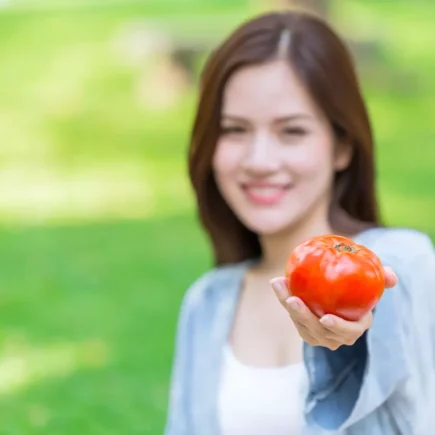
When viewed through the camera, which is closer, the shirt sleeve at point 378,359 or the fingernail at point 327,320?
the fingernail at point 327,320

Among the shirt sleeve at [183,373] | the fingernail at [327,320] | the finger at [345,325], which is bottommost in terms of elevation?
the shirt sleeve at [183,373]

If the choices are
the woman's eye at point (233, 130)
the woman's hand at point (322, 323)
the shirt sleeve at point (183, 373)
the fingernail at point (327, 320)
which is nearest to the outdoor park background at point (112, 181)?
the shirt sleeve at point (183, 373)

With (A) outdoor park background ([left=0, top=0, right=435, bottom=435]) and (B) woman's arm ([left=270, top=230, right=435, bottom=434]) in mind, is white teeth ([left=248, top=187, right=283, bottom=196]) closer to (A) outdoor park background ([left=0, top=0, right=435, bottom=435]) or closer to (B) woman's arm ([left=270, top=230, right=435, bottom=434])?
(B) woman's arm ([left=270, top=230, right=435, bottom=434])

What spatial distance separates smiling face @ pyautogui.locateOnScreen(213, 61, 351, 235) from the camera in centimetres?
281

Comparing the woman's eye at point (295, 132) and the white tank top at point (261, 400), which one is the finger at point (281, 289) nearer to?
the white tank top at point (261, 400)

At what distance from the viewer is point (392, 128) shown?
12.2m

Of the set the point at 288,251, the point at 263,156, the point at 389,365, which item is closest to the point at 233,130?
the point at 263,156

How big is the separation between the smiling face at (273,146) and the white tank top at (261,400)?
38 cm

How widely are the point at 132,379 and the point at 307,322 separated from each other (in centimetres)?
323

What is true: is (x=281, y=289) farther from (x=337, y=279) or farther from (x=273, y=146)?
(x=273, y=146)

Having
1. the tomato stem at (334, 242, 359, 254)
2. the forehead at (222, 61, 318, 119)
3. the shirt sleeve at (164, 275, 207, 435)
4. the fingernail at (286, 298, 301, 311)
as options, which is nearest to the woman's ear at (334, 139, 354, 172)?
the forehead at (222, 61, 318, 119)

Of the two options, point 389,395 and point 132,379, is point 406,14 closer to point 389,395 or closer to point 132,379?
point 132,379

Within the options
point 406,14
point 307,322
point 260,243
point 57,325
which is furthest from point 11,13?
point 307,322

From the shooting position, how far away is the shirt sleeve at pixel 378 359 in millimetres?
2404
